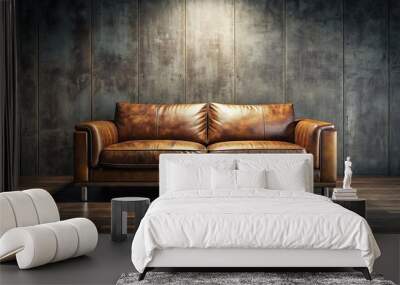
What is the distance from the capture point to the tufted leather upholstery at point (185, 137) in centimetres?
633

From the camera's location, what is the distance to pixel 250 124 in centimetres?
708

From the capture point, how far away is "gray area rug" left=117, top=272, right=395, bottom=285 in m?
3.40

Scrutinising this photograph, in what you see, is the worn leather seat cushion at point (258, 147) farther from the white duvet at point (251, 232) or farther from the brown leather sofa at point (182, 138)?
the white duvet at point (251, 232)

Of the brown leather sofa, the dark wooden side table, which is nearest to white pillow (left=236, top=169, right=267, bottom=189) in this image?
the dark wooden side table

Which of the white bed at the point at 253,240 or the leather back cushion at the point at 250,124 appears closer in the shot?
the white bed at the point at 253,240

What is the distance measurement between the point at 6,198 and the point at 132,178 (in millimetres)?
2444

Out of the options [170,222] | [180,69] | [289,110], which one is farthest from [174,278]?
[180,69]

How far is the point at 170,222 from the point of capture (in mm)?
3527

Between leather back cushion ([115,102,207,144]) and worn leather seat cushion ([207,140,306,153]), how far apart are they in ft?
1.69

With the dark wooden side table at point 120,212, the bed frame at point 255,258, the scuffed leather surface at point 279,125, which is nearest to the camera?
the bed frame at point 255,258

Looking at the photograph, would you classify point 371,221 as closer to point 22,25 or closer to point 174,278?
point 174,278

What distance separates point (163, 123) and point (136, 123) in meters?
0.27

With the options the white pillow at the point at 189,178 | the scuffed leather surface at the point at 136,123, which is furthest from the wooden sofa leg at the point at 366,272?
the scuffed leather surface at the point at 136,123

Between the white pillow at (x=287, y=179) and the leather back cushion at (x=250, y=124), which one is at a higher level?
the leather back cushion at (x=250, y=124)
